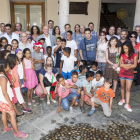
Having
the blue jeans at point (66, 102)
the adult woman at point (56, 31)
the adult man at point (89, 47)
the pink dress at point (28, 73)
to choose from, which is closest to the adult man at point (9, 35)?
the adult woman at point (56, 31)

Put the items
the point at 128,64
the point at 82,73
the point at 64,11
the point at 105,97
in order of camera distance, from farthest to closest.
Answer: the point at 64,11
the point at 82,73
the point at 128,64
the point at 105,97

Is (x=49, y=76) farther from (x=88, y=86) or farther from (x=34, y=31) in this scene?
(x=34, y=31)

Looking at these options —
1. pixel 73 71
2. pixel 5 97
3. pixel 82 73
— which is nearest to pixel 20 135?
pixel 5 97

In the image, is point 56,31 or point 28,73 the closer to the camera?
point 28,73

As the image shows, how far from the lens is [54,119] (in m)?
3.75

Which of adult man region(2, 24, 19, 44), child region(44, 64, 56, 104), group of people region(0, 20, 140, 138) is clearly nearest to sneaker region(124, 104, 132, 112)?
group of people region(0, 20, 140, 138)

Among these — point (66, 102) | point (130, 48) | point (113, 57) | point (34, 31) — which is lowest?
point (66, 102)

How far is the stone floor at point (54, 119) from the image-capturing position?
131 inches

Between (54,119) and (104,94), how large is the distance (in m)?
1.29

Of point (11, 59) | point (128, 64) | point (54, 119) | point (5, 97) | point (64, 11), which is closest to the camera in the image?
point (5, 97)

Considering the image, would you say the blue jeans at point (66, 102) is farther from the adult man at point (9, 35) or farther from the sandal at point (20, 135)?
the adult man at point (9, 35)

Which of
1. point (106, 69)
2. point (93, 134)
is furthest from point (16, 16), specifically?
point (93, 134)

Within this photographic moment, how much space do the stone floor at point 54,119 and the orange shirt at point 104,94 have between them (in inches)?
14.1

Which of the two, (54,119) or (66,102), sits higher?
(66,102)
